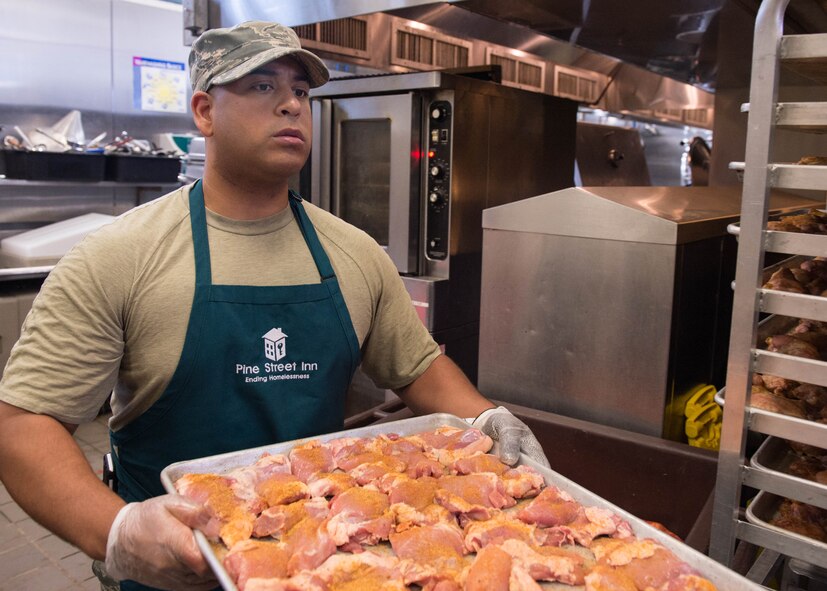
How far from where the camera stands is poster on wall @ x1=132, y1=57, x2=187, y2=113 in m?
5.53

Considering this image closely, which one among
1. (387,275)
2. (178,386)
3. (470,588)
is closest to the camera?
(470,588)

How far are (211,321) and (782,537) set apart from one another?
3.72 ft

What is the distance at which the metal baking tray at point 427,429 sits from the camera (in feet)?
3.20

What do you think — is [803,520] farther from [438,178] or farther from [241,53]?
[438,178]

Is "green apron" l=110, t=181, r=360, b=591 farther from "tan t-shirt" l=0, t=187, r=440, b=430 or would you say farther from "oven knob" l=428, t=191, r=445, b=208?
"oven knob" l=428, t=191, r=445, b=208

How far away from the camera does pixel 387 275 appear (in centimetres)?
179

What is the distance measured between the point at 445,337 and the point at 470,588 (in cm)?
245

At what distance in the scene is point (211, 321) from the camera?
1.48 m

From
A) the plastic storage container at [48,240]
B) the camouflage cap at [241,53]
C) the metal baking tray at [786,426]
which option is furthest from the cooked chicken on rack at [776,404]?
the plastic storage container at [48,240]

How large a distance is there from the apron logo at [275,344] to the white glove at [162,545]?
1.55 ft

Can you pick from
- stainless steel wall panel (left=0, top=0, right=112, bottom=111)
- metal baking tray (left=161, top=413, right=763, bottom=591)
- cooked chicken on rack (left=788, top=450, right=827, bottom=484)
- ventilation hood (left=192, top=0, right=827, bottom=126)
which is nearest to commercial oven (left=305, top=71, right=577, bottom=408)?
ventilation hood (left=192, top=0, right=827, bottom=126)

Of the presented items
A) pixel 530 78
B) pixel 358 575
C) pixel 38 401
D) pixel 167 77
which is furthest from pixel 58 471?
pixel 167 77

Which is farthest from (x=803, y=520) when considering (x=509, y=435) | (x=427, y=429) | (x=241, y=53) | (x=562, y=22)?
(x=562, y=22)

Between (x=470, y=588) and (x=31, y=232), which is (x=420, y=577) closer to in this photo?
(x=470, y=588)
